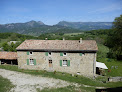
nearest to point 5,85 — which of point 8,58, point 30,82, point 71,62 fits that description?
point 30,82

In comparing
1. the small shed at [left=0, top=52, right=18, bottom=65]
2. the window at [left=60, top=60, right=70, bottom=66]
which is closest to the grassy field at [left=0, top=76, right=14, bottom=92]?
the small shed at [left=0, top=52, right=18, bottom=65]

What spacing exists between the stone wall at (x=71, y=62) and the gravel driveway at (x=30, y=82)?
362 cm

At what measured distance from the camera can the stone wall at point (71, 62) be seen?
20420 millimetres

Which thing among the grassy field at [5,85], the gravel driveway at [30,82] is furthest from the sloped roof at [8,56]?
the grassy field at [5,85]

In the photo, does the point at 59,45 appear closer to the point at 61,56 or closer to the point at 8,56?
the point at 61,56

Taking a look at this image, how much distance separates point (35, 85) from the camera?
51.9 feet

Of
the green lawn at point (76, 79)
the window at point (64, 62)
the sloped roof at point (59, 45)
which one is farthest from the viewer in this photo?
the window at point (64, 62)

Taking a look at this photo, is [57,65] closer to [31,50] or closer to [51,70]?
[51,70]

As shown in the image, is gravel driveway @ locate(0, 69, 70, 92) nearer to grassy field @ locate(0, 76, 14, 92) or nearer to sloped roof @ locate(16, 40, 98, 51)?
grassy field @ locate(0, 76, 14, 92)

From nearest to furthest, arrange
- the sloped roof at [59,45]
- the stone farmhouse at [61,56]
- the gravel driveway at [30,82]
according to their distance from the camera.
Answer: the gravel driveway at [30,82], the stone farmhouse at [61,56], the sloped roof at [59,45]

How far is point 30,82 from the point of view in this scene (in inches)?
660

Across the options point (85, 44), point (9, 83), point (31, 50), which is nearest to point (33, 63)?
point (31, 50)

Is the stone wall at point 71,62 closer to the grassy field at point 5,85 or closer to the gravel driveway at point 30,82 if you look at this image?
the gravel driveway at point 30,82

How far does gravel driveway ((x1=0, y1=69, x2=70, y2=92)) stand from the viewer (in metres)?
14.9
